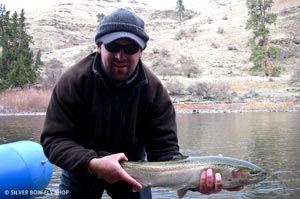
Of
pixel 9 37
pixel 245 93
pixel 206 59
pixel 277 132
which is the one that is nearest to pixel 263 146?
pixel 277 132

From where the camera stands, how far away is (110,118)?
9.62 ft

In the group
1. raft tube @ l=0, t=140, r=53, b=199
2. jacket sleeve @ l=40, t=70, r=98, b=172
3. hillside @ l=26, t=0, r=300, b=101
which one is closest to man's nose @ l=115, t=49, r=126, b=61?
jacket sleeve @ l=40, t=70, r=98, b=172

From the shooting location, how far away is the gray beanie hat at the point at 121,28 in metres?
2.73

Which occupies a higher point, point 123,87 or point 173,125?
point 123,87

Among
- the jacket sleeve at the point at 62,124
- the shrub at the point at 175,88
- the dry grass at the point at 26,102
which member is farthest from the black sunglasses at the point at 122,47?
the shrub at the point at 175,88

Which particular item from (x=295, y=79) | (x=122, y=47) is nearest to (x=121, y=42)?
(x=122, y=47)

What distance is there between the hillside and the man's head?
3313 cm

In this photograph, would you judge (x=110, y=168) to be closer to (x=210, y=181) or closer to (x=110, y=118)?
(x=110, y=118)

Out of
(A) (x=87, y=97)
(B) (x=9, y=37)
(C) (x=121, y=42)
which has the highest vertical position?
(B) (x=9, y=37)

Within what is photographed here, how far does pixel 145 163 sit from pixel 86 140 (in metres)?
0.42

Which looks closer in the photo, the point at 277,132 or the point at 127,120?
the point at 127,120

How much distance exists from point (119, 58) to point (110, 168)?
0.61 metres

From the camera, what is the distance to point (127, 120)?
2.96 metres

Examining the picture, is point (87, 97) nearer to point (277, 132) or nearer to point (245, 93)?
point (277, 132)
